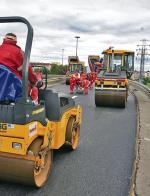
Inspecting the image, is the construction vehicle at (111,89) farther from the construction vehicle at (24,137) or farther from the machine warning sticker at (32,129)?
the machine warning sticker at (32,129)

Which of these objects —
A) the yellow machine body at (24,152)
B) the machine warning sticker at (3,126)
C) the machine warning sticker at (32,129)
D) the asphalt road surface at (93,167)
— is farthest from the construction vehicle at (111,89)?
the machine warning sticker at (3,126)

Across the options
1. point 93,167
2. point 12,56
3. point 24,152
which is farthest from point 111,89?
point 24,152

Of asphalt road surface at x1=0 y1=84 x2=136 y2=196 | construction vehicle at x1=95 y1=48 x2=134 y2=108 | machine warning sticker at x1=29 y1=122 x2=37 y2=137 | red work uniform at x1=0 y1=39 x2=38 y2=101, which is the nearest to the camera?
machine warning sticker at x1=29 y1=122 x2=37 y2=137

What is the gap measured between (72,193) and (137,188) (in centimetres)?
88

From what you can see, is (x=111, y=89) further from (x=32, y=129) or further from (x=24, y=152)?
(x=24, y=152)

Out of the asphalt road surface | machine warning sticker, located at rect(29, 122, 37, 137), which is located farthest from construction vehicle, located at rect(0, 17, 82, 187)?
the asphalt road surface

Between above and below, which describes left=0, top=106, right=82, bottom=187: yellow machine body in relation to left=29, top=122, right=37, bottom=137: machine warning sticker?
below

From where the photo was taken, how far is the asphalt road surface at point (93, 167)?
16.9 feet

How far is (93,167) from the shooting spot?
6.32 metres

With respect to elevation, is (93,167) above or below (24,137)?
below

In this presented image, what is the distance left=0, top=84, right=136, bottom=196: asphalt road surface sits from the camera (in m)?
5.14

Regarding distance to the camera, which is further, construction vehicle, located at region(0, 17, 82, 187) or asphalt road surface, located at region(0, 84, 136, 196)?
asphalt road surface, located at region(0, 84, 136, 196)

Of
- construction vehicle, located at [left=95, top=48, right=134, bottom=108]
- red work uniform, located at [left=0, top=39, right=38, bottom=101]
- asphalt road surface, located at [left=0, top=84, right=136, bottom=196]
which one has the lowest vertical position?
asphalt road surface, located at [left=0, top=84, right=136, bottom=196]

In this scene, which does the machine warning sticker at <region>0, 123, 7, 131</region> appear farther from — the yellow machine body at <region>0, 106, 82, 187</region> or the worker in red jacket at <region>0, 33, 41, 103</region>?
the worker in red jacket at <region>0, 33, 41, 103</region>
